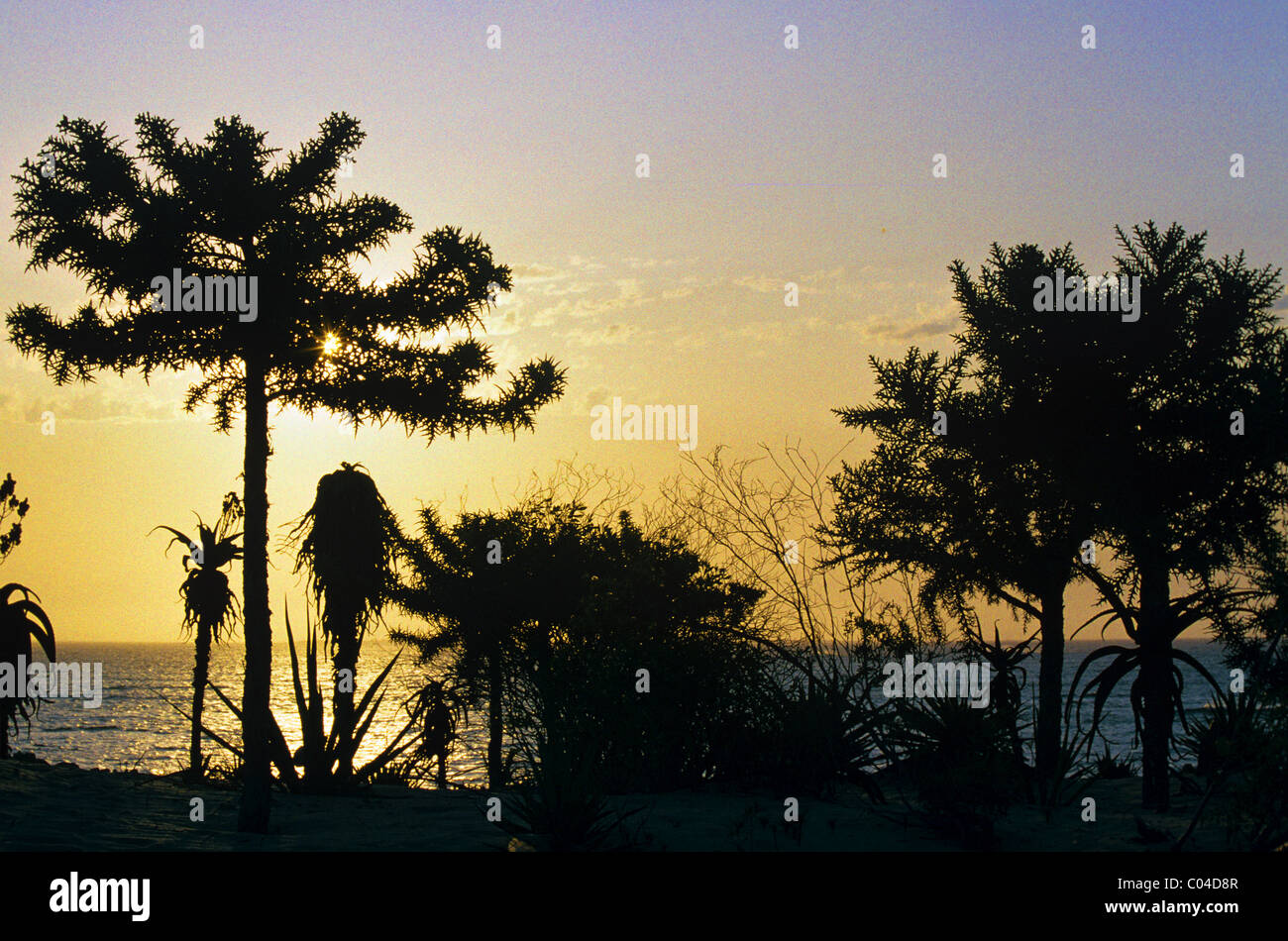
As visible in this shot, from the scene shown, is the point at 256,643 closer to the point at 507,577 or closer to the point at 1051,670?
the point at 1051,670

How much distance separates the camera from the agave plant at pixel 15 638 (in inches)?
671

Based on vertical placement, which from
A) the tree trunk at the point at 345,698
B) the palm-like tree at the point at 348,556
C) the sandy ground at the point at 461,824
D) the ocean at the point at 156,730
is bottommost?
the ocean at the point at 156,730

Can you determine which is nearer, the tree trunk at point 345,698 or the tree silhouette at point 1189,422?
the tree trunk at point 345,698

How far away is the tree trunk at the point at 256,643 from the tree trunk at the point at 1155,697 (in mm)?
10876

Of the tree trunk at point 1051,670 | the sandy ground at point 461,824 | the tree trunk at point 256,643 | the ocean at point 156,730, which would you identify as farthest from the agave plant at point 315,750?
the ocean at point 156,730

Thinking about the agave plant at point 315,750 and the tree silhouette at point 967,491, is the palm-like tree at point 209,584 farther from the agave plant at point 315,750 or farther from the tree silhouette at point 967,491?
the tree silhouette at point 967,491

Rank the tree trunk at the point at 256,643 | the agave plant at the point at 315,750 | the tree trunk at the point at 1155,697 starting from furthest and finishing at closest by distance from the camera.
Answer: the agave plant at the point at 315,750 < the tree trunk at the point at 1155,697 < the tree trunk at the point at 256,643

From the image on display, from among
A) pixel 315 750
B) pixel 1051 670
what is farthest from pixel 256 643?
pixel 1051 670

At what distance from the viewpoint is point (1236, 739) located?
28.9ft

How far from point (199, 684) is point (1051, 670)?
16.9 m

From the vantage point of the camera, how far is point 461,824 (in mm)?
11594

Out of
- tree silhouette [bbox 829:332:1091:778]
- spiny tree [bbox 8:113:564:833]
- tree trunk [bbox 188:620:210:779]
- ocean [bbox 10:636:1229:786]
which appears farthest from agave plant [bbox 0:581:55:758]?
ocean [bbox 10:636:1229:786]

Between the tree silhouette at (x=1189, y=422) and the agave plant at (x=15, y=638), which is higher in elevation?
the tree silhouette at (x=1189, y=422)
